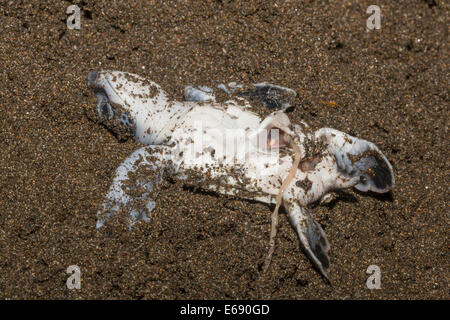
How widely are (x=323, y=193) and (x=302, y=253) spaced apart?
16.3 inches

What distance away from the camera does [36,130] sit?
282cm

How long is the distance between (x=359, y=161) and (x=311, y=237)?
1.98 ft

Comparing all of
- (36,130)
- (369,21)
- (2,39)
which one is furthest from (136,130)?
(369,21)

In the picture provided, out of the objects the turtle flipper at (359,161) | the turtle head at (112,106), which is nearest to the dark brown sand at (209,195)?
the turtle head at (112,106)

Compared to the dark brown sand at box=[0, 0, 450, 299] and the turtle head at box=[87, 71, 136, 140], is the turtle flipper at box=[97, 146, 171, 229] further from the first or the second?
the turtle head at box=[87, 71, 136, 140]

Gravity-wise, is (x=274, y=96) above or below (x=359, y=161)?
above

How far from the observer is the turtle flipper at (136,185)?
2.51 m

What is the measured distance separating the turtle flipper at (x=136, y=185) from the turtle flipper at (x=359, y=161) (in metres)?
1.06

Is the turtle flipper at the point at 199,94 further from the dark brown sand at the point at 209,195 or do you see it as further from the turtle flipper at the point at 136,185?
the turtle flipper at the point at 136,185

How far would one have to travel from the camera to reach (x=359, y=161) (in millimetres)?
2617

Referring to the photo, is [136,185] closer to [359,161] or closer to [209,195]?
[209,195]

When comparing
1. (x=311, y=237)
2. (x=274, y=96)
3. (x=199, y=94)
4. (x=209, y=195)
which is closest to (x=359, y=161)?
(x=311, y=237)
